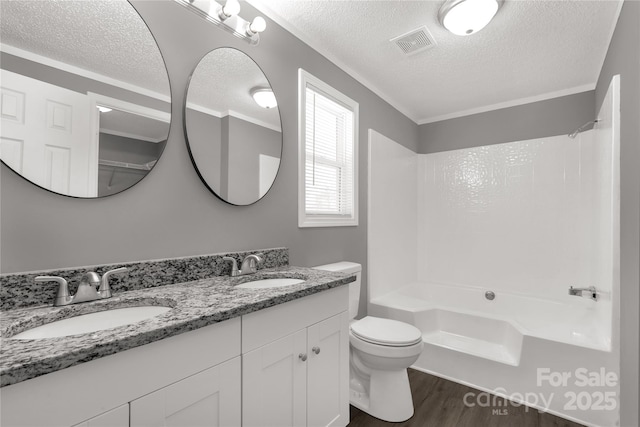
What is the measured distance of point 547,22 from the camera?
1.83 metres

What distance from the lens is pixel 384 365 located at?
5.79ft

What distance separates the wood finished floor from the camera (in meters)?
1.76

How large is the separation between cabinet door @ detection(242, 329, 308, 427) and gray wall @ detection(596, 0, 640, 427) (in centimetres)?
151

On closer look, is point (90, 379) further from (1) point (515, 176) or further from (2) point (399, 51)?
(1) point (515, 176)

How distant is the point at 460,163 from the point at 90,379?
3502mm

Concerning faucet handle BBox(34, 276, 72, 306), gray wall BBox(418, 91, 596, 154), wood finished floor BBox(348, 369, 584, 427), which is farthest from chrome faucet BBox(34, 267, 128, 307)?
gray wall BBox(418, 91, 596, 154)

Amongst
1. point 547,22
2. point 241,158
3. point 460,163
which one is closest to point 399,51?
point 547,22

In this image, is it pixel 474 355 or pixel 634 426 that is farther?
pixel 474 355

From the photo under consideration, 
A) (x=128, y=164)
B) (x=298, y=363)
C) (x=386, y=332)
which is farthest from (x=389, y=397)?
(x=128, y=164)

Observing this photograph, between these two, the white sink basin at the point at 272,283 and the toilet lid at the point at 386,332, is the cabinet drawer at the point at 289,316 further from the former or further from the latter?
the toilet lid at the point at 386,332

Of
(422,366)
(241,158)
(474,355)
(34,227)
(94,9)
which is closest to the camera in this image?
(34,227)

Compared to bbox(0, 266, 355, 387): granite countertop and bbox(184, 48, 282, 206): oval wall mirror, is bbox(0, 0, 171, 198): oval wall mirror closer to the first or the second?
bbox(184, 48, 282, 206): oval wall mirror

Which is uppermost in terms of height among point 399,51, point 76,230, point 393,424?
point 399,51

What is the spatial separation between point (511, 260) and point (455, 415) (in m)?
1.78
